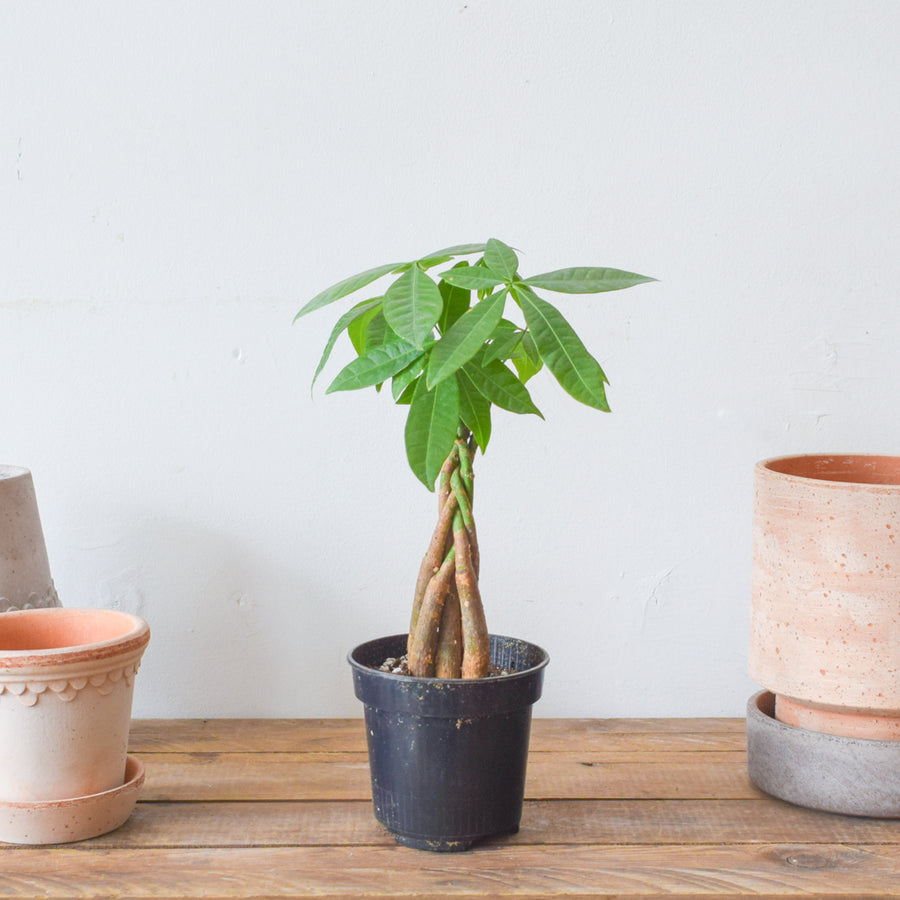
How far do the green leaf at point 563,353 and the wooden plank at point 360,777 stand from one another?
0.48 m

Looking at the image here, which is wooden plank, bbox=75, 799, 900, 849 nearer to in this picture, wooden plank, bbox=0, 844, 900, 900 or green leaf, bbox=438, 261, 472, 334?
wooden plank, bbox=0, 844, 900, 900

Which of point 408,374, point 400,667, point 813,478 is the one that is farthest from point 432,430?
point 813,478

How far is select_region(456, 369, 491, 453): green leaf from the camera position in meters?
1.00

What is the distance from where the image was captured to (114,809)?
105 cm

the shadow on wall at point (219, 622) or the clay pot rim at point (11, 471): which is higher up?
the clay pot rim at point (11, 471)

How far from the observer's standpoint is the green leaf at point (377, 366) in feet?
3.16

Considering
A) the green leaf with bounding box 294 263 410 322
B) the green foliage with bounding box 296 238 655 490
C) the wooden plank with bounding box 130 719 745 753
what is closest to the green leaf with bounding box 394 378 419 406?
the green foliage with bounding box 296 238 655 490

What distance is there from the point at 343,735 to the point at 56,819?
1.32 feet

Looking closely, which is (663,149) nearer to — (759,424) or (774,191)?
(774,191)

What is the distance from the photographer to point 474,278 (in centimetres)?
94

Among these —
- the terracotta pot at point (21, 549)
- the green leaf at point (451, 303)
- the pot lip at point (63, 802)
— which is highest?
the green leaf at point (451, 303)

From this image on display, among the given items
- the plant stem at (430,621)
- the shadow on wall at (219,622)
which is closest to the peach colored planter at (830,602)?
the plant stem at (430,621)

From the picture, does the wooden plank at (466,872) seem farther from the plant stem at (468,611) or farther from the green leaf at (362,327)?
the green leaf at (362,327)

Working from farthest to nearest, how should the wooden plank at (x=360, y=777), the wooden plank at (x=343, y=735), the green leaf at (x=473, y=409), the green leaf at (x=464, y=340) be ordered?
the wooden plank at (x=343, y=735)
the wooden plank at (x=360, y=777)
the green leaf at (x=473, y=409)
the green leaf at (x=464, y=340)
